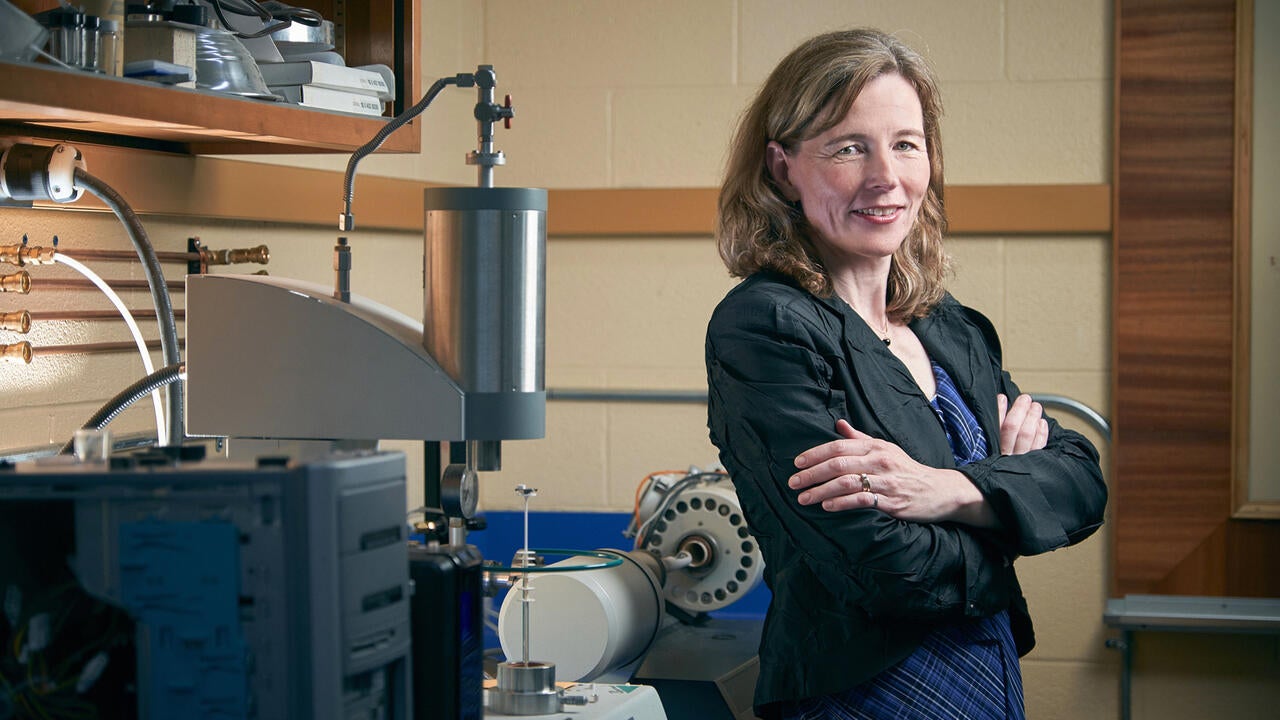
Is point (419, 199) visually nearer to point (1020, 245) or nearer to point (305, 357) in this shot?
point (1020, 245)

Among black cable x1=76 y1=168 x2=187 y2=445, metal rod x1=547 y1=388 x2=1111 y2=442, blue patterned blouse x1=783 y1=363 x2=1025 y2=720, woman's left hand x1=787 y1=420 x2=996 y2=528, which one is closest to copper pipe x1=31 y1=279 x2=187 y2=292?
black cable x1=76 y1=168 x2=187 y2=445

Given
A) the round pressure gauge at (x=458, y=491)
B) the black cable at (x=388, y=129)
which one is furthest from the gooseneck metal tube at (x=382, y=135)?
the round pressure gauge at (x=458, y=491)

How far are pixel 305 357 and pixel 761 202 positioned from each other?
28.7 inches

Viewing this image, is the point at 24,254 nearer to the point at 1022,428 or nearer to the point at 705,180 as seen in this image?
the point at 1022,428

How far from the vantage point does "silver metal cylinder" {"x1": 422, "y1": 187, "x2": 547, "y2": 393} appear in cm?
103

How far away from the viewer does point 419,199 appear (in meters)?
2.79

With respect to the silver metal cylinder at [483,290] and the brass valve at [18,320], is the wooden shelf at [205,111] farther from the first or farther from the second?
the silver metal cylinder at [483,290]

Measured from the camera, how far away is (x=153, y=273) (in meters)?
1.33

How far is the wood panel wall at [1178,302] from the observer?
2855 millimetres

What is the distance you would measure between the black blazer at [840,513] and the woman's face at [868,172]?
0.10 m

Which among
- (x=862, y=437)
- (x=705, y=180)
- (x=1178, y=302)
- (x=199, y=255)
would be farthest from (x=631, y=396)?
(x=862, y=437)

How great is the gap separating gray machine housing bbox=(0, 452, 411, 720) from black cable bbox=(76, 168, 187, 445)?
469mm

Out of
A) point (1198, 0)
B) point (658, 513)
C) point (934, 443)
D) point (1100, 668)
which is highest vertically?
point (1198, 0)

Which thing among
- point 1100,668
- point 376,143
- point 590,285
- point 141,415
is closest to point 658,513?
point 141,415
